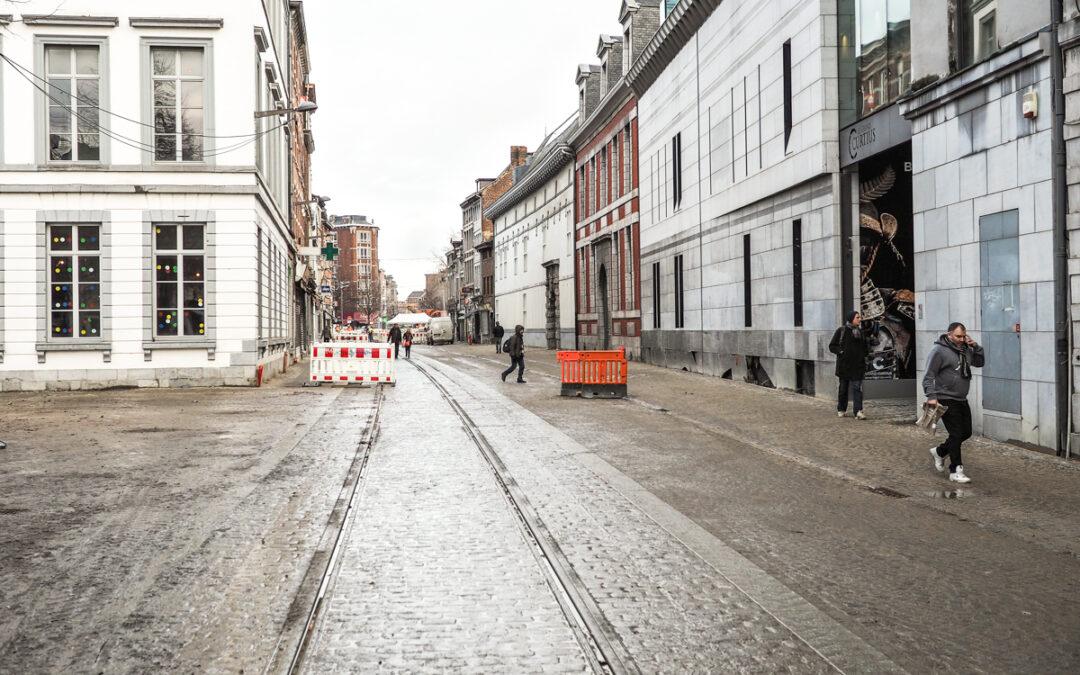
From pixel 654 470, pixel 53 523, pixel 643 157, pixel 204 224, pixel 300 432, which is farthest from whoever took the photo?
pixel 643 157

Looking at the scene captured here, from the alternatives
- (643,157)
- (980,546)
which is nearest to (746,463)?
(980,546)

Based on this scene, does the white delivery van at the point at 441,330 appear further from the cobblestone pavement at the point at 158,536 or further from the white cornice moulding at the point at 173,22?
the cobblestone pavement at the point at 158,536

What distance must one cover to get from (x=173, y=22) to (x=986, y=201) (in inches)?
696

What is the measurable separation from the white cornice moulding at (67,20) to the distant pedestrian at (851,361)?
1722 cm

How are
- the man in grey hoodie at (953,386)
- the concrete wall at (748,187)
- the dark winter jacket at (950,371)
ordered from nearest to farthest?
the man in grey hoodie at (953,386)
the dark winter jacket at (950,371)
the concrete wall at (748,187)

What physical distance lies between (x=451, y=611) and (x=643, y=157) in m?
30.2

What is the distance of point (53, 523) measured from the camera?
→ 7441mm

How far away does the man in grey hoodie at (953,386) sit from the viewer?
9.63 m

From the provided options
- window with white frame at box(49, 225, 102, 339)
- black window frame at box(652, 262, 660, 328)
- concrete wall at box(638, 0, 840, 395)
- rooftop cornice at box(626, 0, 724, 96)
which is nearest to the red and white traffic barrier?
window with white frame at box(49, 225, 102, 339)

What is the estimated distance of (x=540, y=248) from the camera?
5509cm

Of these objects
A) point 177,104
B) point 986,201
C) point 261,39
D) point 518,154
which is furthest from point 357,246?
point 986,201

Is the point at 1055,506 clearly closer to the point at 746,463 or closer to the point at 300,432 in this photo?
the point at 746,463

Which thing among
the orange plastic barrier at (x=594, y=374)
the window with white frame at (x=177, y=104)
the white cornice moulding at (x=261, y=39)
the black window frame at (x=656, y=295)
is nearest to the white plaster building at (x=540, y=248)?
the black window frame at (x=656, y=295)

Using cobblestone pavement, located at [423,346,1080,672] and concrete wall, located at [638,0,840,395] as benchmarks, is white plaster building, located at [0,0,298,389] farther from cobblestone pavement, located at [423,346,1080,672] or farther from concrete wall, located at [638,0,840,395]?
concrete wall, located at [638,0,840,395]
